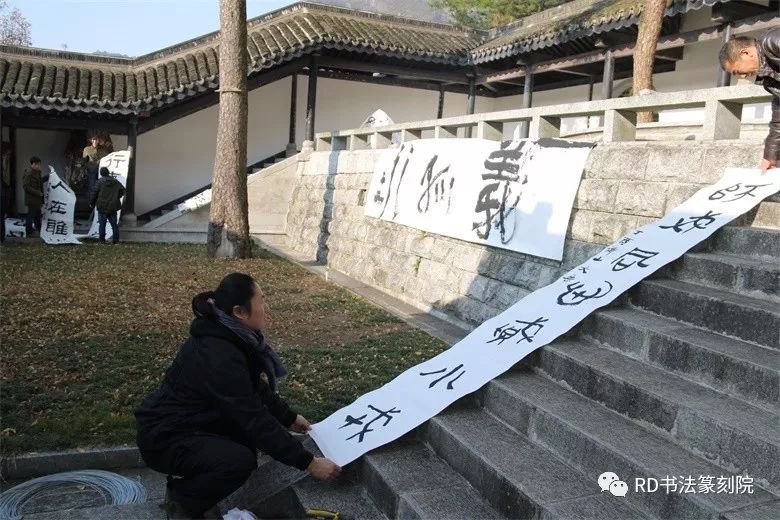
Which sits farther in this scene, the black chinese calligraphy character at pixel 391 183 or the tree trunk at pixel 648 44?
the black chinese calligraphy character at pixel 391 183

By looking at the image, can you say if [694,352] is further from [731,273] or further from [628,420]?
[731,273]

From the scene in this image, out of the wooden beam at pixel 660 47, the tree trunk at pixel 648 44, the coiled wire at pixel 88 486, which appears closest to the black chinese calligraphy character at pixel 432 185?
the tree trunk at pixel 648 44

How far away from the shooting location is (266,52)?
48.8ft

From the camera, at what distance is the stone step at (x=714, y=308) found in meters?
3.54

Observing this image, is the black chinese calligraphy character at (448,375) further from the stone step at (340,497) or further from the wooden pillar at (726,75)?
the wooden pillar at (726,75)

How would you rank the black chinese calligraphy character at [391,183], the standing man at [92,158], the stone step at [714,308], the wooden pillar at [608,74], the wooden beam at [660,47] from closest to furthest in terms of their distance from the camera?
the stone step at [714,308], the wooden beam at [660,47], the black chinese calligraphy character at [391,183], the wooden pillar at [608,74], the standing man at [92,158]

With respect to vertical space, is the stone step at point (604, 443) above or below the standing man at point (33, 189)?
below

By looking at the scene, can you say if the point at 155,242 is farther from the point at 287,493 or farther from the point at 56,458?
the point at 287,493

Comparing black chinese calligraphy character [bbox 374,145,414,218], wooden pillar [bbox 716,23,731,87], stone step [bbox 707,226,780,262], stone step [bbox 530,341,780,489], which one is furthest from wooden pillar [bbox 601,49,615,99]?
stone step [bbox 530,341,780,489]


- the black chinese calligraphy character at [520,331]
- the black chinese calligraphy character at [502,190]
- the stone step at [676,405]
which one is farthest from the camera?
the black chinese calligraphy character at [502,190]

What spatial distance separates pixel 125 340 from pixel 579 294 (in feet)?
14.7

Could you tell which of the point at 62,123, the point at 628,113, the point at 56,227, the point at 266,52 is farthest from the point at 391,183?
the point at 62,123

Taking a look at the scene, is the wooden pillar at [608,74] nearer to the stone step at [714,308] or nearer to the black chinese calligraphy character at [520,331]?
the stone step at [714,308]

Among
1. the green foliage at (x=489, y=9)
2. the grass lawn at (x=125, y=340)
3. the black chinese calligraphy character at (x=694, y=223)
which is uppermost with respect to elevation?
the green foliage at (x=489, y=9)
